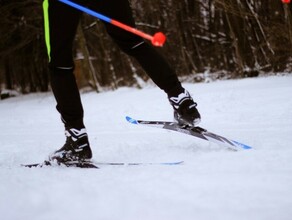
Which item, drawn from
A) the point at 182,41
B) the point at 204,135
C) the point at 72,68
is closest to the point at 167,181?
the point at 204,135

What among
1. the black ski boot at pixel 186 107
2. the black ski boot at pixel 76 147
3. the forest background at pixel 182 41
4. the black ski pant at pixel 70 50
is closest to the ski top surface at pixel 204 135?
the black ski boot at pixel 186 107

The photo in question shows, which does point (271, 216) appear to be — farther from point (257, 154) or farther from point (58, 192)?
point (58, 192)

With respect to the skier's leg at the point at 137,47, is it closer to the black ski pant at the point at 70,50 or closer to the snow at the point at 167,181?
the black ski pant at the point at 70,50

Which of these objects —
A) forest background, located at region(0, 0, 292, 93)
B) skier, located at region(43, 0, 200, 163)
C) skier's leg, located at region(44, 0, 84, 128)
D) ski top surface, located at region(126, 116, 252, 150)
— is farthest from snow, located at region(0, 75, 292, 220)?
forest background, located at region(0, 0, 292, 93)

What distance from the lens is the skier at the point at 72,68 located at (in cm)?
205

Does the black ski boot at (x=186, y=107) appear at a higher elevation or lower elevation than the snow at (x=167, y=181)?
higher

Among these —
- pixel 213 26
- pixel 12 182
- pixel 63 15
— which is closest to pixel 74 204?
pixel 12 182

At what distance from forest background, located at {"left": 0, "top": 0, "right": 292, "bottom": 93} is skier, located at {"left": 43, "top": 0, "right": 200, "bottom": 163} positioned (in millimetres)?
4857

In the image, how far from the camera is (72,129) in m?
2.11

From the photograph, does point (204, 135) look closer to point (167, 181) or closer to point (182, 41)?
point (167, 181)

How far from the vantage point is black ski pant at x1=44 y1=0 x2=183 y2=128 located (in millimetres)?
2035

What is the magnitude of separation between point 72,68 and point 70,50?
116 mm

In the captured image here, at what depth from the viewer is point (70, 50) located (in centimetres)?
212

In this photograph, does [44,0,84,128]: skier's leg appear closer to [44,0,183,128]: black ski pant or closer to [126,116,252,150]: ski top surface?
[44,0,183,128]: black ski pant
